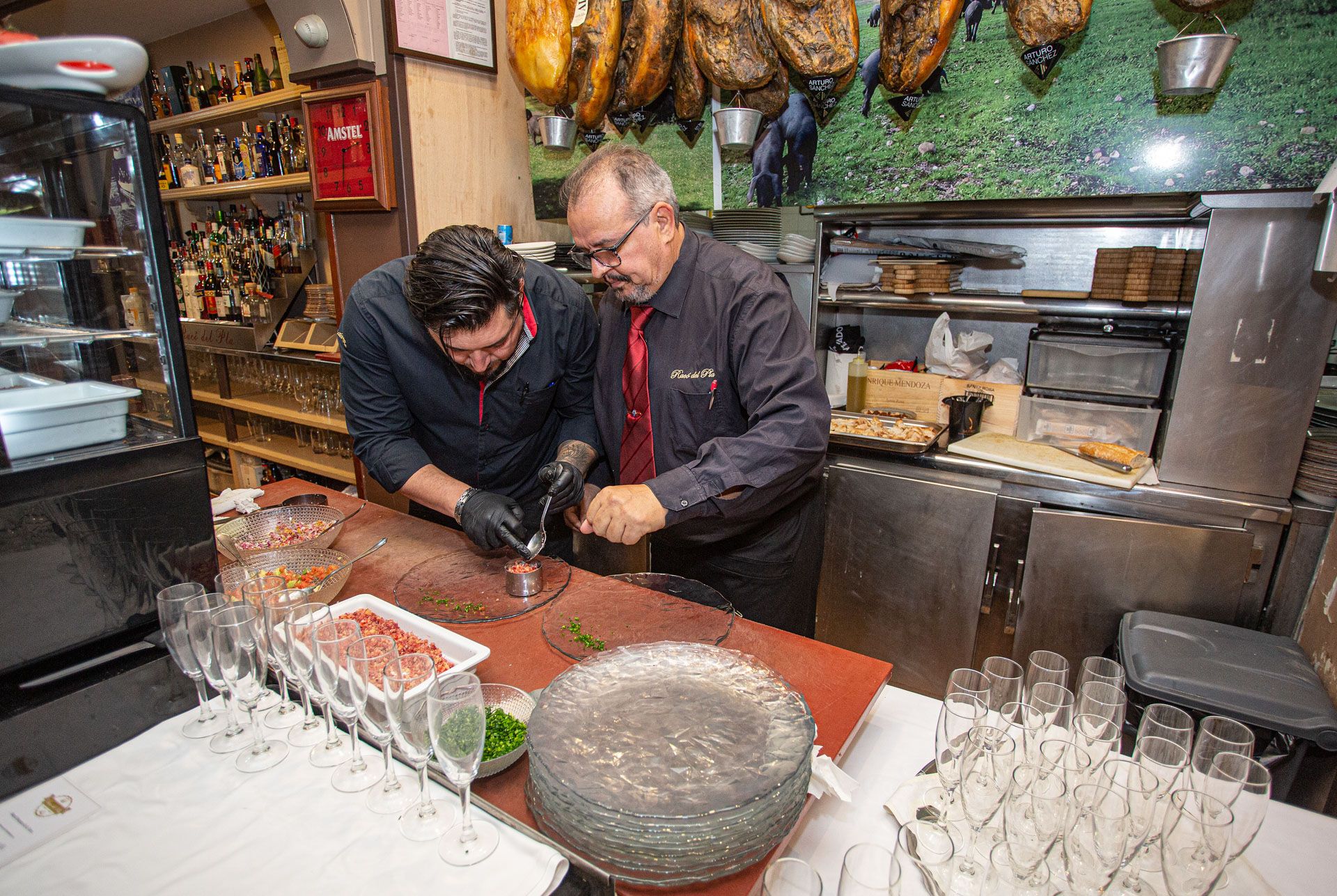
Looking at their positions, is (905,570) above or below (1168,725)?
below

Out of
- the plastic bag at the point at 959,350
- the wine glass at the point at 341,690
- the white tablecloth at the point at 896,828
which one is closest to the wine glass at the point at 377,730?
the wine glass at the point at 341,690

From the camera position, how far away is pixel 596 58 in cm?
308

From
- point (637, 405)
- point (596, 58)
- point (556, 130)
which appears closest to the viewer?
point (637, 405)

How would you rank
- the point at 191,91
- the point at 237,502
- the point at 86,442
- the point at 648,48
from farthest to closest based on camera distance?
the point at 191,91 < the point at 648,48 < the point at 237,502 < the point at 86,442

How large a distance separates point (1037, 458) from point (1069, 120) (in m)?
1.23

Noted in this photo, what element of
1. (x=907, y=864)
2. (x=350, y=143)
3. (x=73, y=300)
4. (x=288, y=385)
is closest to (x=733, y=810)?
(x=907, y=864)

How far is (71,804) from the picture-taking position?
1.01 metres

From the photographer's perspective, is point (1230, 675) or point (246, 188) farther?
point (246, 188)

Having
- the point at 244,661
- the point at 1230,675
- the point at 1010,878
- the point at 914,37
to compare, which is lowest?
the point at 1230,675

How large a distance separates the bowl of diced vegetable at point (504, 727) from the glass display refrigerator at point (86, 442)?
587 millimetres

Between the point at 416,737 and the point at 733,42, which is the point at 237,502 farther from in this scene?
the point at 733,42

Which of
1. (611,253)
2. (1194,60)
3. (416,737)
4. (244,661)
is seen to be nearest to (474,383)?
(611,253)

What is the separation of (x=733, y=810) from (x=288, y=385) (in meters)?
4.72

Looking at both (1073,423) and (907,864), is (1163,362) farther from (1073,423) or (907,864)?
(907,864)
